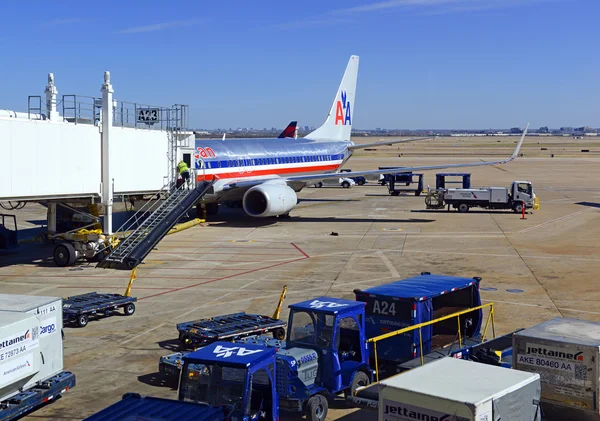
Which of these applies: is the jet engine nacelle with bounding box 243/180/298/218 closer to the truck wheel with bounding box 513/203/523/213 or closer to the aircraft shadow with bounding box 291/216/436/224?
the aircraft shadow with bounding box 291/216/436/224

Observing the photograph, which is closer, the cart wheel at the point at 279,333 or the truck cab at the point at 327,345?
the truck cab at the point at 327,345

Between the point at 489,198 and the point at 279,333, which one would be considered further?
the point at 489,198

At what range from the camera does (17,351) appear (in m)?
14.3

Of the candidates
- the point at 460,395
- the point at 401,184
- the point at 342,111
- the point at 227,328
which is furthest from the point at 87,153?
the point at 401,184

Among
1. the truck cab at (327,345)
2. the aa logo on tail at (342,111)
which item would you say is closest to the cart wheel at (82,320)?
the truck cab at (327,345)

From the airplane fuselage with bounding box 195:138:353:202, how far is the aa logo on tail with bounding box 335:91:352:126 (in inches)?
114

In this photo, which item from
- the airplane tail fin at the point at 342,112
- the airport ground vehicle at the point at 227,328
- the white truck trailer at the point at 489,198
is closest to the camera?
the airport ground vehicle at the point at 227,328

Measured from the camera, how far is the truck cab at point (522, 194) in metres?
50.8

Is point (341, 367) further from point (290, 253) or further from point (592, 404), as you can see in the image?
point (290, 253)

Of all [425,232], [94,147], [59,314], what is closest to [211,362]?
[59,314]

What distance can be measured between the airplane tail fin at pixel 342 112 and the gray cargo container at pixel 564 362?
46.0 m

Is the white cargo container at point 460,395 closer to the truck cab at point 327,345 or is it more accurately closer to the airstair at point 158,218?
the truck cab at point 327,345

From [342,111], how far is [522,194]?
57.9 ft

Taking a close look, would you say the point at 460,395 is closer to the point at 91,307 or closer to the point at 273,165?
the point at 91,307
